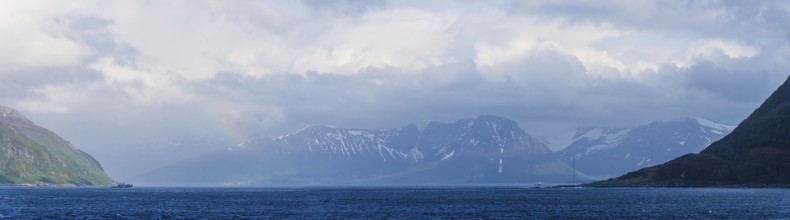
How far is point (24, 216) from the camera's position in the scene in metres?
196

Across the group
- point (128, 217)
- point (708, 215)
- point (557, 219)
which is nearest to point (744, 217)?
point (708, 215)

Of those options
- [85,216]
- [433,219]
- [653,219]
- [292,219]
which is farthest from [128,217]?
[653,219]

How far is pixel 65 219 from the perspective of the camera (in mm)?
186625

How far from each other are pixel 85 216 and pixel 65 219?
1041 cm

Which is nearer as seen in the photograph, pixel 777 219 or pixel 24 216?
pixel 777 219

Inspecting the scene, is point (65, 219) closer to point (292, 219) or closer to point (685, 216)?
point (292, 219)

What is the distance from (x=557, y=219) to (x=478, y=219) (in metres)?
15.4

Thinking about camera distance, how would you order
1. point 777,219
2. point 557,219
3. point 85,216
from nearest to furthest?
point 777,219 < point 557,219 < point 85,216

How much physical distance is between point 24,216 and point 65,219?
14.8m

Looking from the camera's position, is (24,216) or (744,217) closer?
(744,217)

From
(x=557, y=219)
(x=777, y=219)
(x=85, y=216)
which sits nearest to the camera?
(x=777, y=219)

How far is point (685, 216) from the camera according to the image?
187000 mm

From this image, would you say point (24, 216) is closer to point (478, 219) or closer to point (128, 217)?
point (128, 217)

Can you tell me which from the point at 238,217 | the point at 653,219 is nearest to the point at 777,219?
the point at 653,219
